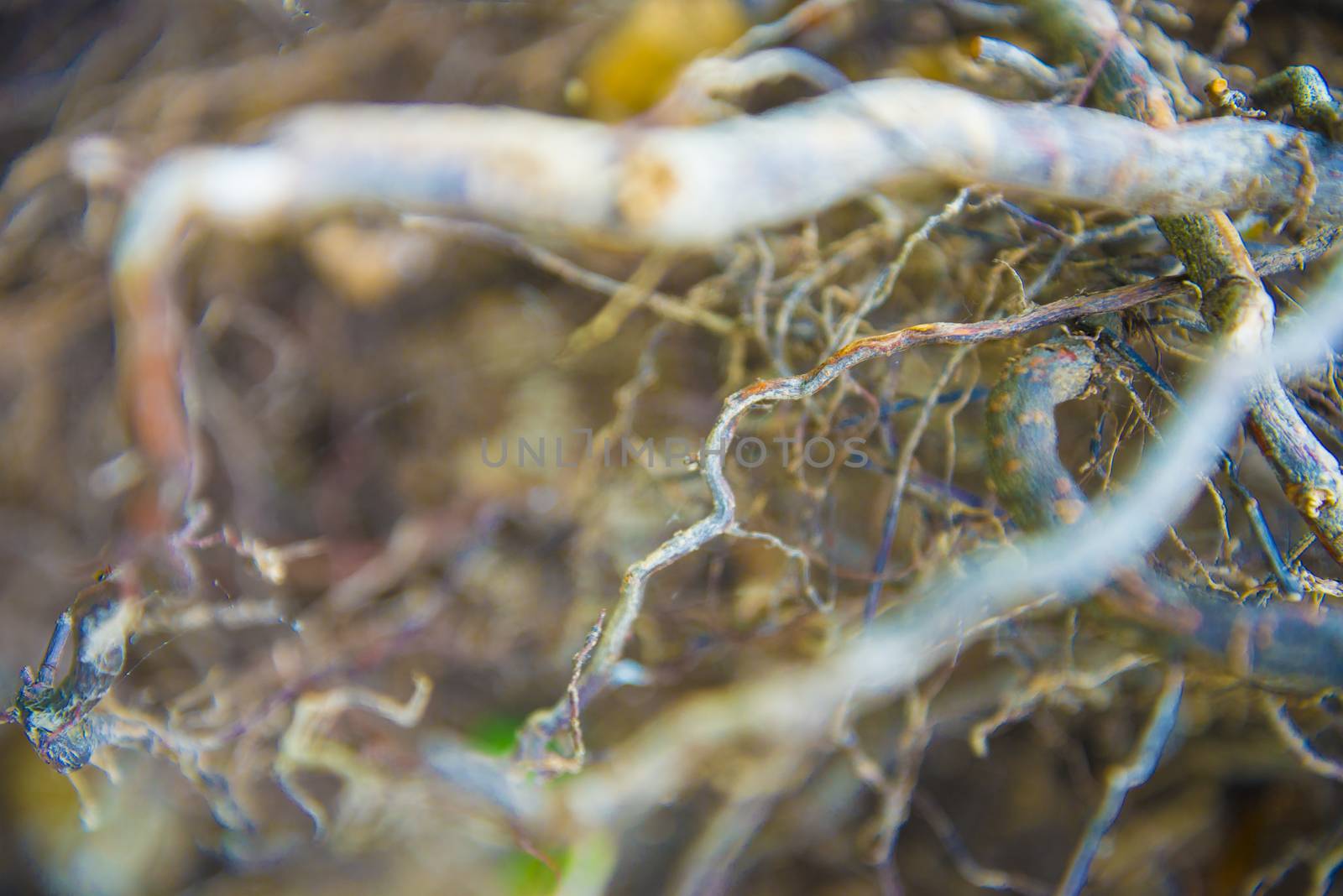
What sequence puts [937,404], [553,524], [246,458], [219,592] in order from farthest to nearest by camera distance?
[246,458], [553,524], [219,592], [937,404]

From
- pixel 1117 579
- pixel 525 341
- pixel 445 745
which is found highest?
pixel 1117 579

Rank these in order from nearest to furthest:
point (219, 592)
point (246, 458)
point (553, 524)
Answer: point (219, 592) → point (553, 524) → point (246, 458)

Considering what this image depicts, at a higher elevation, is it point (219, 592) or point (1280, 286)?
point (1280, 286)

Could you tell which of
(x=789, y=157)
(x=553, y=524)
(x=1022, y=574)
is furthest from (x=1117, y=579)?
(x=553, y=524)

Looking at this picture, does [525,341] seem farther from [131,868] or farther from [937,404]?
[131,868]

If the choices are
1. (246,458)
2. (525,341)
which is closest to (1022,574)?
(525,341)

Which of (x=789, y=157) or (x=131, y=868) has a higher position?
(x=789, y=157)

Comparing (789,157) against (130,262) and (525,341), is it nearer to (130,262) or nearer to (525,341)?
(130,262)

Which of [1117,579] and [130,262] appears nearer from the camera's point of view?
[1117,579]

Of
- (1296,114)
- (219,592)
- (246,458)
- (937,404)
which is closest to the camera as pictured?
(1296,114)
